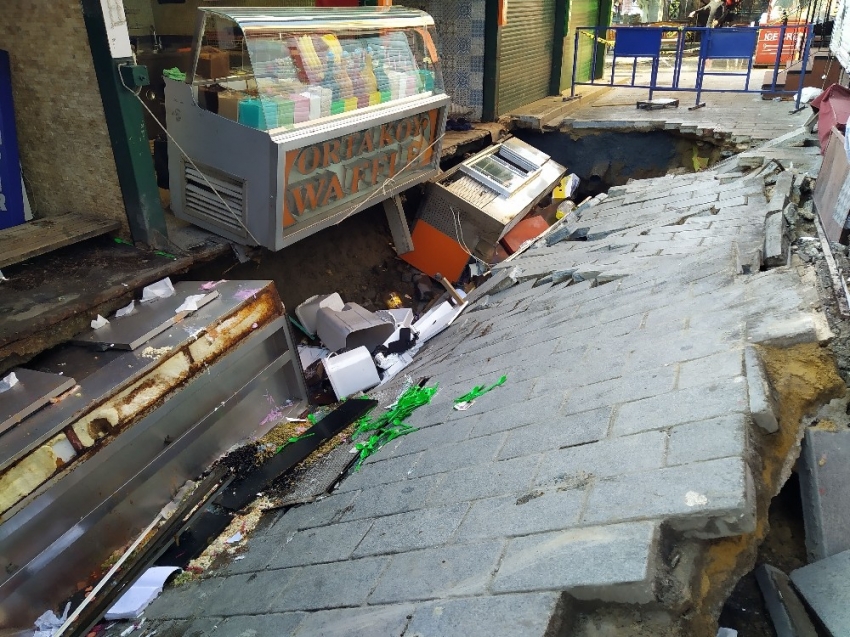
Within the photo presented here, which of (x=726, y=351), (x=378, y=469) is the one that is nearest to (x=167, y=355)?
(x=378, y=469)

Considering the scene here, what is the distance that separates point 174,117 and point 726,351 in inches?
205

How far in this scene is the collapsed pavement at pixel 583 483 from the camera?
1775mm

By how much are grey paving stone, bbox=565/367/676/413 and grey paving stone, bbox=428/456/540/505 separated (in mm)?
408

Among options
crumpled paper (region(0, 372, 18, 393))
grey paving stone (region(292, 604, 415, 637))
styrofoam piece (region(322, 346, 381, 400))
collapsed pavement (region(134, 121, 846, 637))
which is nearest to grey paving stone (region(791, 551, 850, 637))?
collapsed pavement (region(134, 121, 846, 637))

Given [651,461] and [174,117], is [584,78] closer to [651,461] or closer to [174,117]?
[174,117]

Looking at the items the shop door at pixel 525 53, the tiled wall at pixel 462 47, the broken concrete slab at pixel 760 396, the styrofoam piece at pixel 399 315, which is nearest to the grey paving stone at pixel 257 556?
the broken concrete slab at pixel 760 396

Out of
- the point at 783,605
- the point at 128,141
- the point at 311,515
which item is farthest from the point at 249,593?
the point at 128,141

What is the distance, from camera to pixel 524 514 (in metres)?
2.16

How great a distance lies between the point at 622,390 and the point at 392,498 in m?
1.22

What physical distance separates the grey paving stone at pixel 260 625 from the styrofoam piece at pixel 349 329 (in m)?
3.89

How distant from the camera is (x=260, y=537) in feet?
11.6

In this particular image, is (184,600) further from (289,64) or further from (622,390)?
(289,64)

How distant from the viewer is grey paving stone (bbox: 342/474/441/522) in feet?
9.07

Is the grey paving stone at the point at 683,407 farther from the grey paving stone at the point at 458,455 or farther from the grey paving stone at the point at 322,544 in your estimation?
the grey paving stone at the point at 322,544
